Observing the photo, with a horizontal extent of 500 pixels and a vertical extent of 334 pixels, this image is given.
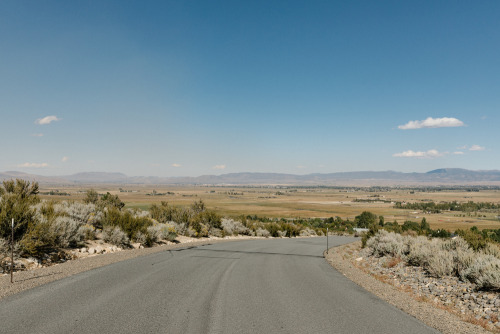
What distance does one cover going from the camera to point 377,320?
22.0 feet

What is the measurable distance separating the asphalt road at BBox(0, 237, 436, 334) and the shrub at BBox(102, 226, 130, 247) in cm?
696

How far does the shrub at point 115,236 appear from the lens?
1725 cm

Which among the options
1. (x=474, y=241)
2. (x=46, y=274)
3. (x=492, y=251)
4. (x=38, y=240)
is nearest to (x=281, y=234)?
(x=474, y=241)

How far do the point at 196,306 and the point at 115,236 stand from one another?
12.0m

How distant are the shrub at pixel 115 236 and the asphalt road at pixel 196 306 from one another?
696 cm

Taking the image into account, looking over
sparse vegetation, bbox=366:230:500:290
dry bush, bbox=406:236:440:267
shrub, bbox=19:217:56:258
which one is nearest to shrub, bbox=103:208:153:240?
shrub, bbox=19:217:56:258

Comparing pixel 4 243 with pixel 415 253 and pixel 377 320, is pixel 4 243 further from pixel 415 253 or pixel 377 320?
pixel 415 253

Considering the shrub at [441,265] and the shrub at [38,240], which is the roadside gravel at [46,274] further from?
the shrub at [441,265]

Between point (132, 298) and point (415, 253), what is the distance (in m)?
11.8

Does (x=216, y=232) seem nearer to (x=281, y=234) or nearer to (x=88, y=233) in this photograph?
(x=281, y=234)

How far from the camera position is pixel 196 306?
703 cm

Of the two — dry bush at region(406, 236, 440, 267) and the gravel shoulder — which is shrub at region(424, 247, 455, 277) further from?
the gravel shoulder

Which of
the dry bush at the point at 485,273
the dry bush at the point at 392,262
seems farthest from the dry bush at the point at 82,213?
the dry bush at the point at 485,273

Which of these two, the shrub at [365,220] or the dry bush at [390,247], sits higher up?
the dry bush at [390,247]
